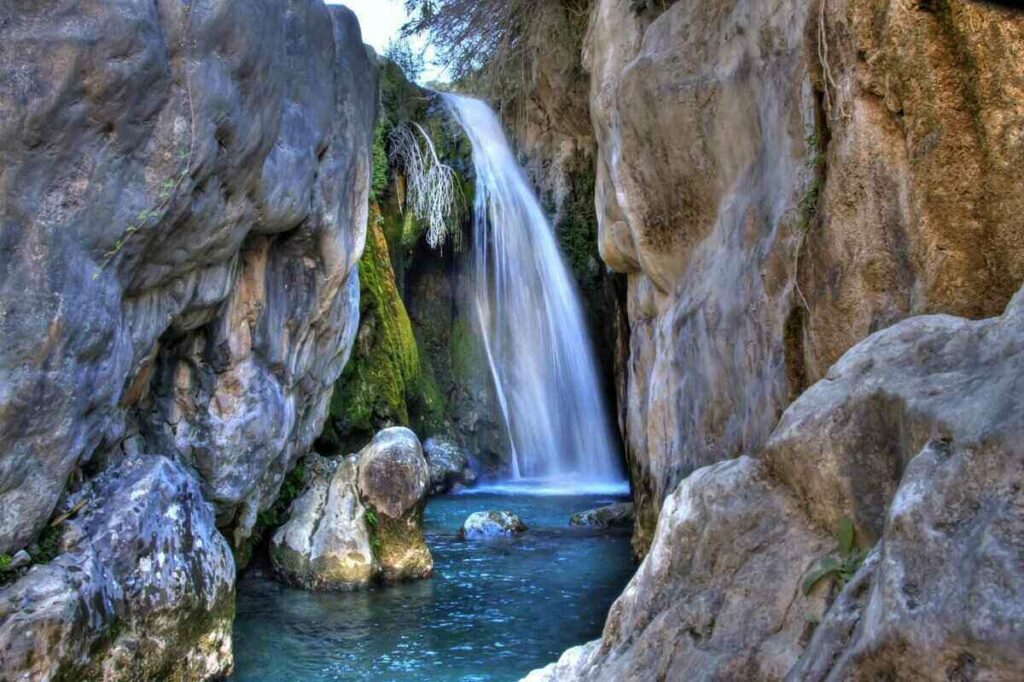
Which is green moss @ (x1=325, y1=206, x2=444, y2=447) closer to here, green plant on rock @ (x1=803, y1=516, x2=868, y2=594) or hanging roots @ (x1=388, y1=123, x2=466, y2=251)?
hanging roots @ (x1=388, y1=123, x2=466, y2=251)

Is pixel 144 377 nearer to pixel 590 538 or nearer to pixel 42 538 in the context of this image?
pixel 42 538

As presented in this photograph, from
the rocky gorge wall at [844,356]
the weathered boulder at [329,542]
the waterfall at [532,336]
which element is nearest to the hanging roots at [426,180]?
the waterfall at [532,336]

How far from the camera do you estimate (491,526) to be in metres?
12.4

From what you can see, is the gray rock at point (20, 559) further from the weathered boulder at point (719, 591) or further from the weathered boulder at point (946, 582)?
the weathered boulder at point (946, 582)

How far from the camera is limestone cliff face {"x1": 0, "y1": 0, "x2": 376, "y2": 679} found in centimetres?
536

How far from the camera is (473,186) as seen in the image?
776 inches

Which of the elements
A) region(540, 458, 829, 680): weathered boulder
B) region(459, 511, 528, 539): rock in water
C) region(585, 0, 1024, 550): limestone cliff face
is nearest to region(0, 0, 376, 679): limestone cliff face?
region(540, 458, 829, 680): weathered boulder

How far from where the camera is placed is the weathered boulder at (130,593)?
5.19m

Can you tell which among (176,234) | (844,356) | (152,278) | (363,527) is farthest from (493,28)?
(844,356)

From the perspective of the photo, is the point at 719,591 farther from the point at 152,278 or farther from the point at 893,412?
the point at 152,278

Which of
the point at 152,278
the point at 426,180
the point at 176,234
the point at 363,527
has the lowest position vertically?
the point at 363,527

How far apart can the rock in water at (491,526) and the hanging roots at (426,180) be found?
6.22m

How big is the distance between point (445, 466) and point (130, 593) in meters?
11.5

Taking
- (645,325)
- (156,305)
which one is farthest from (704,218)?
(156,305)
